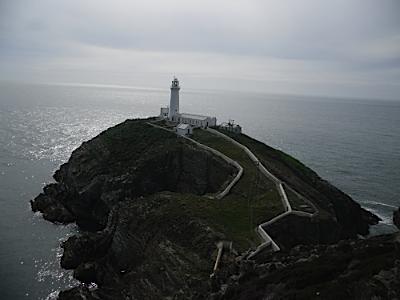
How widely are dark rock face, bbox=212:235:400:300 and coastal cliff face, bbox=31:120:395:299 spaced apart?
15cm

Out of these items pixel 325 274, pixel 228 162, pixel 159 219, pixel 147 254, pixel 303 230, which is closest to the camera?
pixel 325 274

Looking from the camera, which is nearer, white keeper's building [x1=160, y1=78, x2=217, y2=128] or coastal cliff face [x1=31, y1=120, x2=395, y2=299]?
coastal cliff face [x1=31, y1=120, x2=395, y2=299]

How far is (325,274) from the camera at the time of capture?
1991cm

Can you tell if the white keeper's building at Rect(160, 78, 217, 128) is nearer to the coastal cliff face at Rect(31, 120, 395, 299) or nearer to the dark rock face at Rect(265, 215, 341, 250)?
the coastal cliff face at Rect(31, 120, 395, 299)

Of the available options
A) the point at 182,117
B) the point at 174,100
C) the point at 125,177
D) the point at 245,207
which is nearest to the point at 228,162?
the point at 125,177

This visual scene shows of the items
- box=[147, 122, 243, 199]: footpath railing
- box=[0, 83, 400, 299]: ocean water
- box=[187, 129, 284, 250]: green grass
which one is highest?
box=[147, 122, 243, 199]: footpath railing

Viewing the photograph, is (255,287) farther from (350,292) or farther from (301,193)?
(301,193)

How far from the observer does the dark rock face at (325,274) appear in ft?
53.8

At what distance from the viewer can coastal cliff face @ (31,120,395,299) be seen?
94.9ft

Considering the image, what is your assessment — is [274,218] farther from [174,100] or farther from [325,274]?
[174,100]

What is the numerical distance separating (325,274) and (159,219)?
19.7 metres

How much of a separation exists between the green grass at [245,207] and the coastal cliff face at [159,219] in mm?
387

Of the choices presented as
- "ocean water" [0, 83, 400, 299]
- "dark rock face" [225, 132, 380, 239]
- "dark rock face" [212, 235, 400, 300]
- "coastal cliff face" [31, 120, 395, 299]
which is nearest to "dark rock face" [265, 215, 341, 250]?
"coastal cliff face" [31, 120, 395, 299]

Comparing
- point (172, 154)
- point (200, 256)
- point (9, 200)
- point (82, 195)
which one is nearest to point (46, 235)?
point (82, 195)
